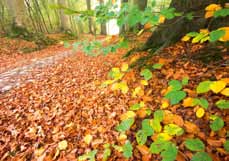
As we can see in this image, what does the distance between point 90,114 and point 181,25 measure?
1.92 meters

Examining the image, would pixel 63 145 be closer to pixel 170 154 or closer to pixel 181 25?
pixel 170 154

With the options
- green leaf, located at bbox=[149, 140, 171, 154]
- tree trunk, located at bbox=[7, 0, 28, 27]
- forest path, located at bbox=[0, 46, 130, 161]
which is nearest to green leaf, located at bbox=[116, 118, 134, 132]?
green leaf, located at bbox=[149, 140, 171, 154]

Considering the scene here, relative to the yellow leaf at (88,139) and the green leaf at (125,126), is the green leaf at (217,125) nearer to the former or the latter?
the green leaf at (125,126)

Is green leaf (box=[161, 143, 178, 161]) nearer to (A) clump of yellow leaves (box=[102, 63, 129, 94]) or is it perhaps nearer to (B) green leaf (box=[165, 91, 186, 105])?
(B) green leaf (box=[165, 91, 186, 105])

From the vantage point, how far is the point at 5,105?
2939mm

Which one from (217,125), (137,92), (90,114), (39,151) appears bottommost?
(39,151)

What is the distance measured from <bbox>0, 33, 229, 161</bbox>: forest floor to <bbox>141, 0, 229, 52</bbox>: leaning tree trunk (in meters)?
0.22

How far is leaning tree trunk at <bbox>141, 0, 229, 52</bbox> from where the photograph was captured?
8.46 feet

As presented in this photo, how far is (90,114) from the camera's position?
2.47 meters

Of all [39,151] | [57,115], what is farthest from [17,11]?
[39,151]

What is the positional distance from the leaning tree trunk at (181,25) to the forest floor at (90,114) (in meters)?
0.22

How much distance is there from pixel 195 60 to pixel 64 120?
1.93 m

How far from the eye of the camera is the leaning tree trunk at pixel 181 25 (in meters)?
2.58

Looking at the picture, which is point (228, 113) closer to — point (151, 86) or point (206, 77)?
point (206, 77)
